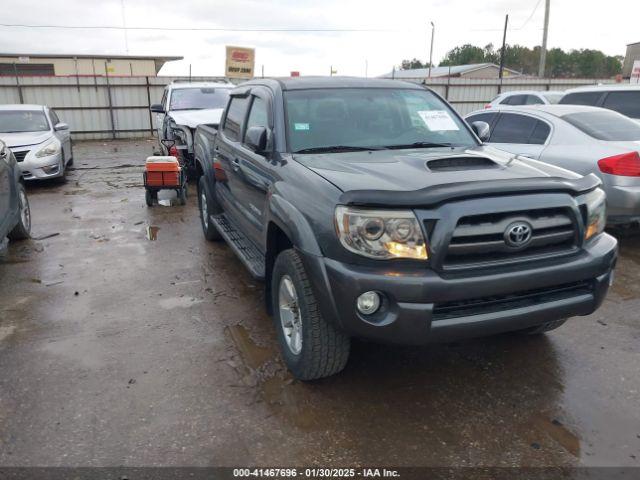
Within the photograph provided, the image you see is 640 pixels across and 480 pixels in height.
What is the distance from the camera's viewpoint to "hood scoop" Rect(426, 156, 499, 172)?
3053 millimetres

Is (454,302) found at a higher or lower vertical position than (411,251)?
lower

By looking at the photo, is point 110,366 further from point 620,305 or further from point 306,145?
point 620,305

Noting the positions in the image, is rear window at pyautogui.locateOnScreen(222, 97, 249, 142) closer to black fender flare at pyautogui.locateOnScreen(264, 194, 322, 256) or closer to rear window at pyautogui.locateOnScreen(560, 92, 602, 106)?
black fender flare at pyautogui.locateOnScreen(264, 194, 322, 256)

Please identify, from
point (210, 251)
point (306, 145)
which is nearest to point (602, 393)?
point (306, 145)

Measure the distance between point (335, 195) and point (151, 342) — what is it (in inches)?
78.3

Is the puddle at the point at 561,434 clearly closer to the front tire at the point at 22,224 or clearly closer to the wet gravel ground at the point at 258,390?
the wet gravel ground at the point at 258,390

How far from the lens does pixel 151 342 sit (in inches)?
149

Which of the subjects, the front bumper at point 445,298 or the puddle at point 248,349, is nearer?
the front bumper at point 445,298

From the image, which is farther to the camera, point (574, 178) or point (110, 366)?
point (110, 366)

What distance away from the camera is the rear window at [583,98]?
8.53 m

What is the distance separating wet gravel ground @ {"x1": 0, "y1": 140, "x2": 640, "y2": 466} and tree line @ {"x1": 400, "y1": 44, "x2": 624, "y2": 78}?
91.2 m

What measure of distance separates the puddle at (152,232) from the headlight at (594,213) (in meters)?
5.03

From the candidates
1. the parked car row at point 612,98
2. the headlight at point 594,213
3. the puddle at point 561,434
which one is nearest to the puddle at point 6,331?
the puddle at point 561,434

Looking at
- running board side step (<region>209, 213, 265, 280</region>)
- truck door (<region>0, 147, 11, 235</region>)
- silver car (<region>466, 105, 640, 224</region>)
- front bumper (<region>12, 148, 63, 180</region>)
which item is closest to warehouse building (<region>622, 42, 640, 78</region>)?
silver car (<region>466, 105, 640, 224</region>)
